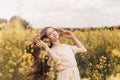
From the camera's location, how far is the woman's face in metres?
4.84

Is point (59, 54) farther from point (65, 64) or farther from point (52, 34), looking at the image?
point (52, 34)

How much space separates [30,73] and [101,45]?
2.85 meters

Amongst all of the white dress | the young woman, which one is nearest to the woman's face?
the young woman

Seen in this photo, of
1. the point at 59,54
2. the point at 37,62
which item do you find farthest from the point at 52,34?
the point at 37,62

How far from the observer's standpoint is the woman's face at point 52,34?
4.84 metres

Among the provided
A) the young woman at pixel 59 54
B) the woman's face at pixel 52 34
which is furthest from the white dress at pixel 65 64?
the woman's face at pixel 52 34

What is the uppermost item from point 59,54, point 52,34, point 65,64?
point 52,34

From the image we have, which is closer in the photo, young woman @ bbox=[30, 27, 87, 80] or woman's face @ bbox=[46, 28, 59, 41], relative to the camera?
young woman @ bbox=[30, 27, 87, 80]

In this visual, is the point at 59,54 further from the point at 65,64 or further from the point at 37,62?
the point at 37,62

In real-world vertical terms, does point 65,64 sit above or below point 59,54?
below

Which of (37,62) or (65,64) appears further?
(37,62)

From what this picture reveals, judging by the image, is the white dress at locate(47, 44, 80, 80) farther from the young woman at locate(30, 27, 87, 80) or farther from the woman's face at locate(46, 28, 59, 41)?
the woman's face at locate(46, 28, 59, 41)

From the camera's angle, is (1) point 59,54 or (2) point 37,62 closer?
(1) point 59,54

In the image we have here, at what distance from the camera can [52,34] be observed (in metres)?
4.87
